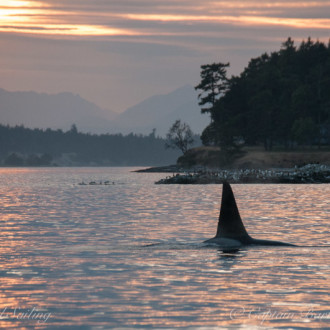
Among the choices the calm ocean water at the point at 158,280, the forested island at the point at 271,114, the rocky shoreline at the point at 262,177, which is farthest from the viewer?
the forested island at the point at 271,114

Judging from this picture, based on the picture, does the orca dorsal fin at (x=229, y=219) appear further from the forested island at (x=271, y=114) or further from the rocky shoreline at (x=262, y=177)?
the forested island at (x=271, y=114)

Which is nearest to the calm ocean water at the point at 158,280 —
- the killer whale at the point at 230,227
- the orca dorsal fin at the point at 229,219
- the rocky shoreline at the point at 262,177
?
the killer whale at the point at 230,227

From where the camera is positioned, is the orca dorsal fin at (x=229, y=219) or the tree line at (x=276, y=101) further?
the tree line at (x=276, y=101)

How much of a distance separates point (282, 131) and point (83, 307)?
496ft

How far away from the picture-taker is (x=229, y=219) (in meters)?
28.9

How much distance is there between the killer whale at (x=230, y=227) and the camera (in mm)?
28844

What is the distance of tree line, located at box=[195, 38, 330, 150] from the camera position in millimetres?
166125

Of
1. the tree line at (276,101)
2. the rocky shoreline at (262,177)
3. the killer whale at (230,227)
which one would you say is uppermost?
the tree line at (276,101)

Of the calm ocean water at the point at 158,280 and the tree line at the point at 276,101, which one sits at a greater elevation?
the tree line at the point at 276,101

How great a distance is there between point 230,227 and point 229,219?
2.29 ft

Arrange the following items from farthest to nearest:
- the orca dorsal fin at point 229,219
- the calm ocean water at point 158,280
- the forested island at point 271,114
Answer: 1. the forested island at point 271,114
2. the orca dorsal fin at point 229,219
3. the calm ocean water at point 158,280

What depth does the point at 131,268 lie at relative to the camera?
25.2 metres

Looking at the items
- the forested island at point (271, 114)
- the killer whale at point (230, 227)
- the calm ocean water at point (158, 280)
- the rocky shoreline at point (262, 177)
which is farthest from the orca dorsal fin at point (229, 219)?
the forested island at point (271, 114)

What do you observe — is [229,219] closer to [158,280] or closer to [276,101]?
[158,280]
